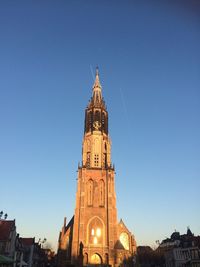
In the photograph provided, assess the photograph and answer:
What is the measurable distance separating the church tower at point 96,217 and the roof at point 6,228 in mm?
10964

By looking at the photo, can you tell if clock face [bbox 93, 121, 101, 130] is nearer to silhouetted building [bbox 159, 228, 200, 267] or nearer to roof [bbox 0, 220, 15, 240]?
roof [bbox 0, 220, 15, 240]

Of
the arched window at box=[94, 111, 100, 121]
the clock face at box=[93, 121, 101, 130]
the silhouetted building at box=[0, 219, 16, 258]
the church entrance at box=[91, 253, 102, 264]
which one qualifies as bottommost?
the church entrance at box=[91, 253, 102, 264]

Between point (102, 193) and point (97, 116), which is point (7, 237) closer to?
point (102, 193)

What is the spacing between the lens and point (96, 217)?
49969 mm

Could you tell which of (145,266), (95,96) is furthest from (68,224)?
(145,266)

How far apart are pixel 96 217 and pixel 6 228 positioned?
17354 mm

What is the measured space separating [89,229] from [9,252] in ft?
51.4

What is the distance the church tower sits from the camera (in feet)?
153

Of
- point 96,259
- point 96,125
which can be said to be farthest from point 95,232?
point 96,125

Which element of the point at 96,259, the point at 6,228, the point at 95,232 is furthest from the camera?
the point at 95,232

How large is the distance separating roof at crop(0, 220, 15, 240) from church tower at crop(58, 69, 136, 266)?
11.0 metres

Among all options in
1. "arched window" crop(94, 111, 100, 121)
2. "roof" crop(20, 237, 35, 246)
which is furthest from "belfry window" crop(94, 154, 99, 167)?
"roof" crop(20, 237, 35, 246)

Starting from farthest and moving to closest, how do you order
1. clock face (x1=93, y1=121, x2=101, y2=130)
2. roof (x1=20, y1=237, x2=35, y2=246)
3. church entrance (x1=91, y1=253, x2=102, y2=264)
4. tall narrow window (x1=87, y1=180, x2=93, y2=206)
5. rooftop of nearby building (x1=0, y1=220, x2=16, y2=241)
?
clock face (x1=93, y1=121, x2=101, y2=130), roof (x1=20, y1=237, x2=35, y2=246), tall narrow window (x1=87, y1=180, x2=93, y2=206), church entrance (x1=91, y1=253, x2=102, y2=264), rooftop of nearby building (x1=0, y1=220, x2=16, y2=241)

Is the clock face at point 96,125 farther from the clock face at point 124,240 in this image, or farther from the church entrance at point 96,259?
the church entrance at point 96,259
